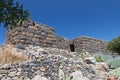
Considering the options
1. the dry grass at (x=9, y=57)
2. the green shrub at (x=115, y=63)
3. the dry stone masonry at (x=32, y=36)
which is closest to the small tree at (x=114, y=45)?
the dry stone masonry at (x=32, y=36)

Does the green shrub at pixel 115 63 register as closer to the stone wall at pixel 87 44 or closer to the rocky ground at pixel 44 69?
the rocky ground at pixel 44 69

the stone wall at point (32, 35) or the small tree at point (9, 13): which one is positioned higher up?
the stone wall at point (32, 35)

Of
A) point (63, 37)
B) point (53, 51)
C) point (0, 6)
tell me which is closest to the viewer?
point (0, 6)

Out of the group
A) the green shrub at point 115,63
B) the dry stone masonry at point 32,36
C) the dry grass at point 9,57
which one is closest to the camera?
the dry grass at point 9,57

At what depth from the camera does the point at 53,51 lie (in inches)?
516

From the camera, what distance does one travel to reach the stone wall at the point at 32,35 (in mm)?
13281

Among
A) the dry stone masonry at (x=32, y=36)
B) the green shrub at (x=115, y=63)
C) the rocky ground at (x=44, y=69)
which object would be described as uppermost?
the dry stone masonry at (x=32, y=36)

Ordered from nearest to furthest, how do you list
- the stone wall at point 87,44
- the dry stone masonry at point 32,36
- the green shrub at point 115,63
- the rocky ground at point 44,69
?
the rocky ground at point 44,69, the dry stone masonry at point 32,36, the green shrub at point 115,63, the stone wall at point 87,44

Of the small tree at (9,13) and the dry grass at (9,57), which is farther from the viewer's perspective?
the dry grass at (9,57)

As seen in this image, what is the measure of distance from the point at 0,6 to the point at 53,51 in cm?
798

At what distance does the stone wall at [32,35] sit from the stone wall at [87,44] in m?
5.03

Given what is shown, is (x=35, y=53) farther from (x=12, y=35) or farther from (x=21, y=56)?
(x=12, y=35)

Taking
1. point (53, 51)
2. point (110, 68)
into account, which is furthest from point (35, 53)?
point (110, 68)

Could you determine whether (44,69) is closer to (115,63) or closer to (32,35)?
(32,35)
